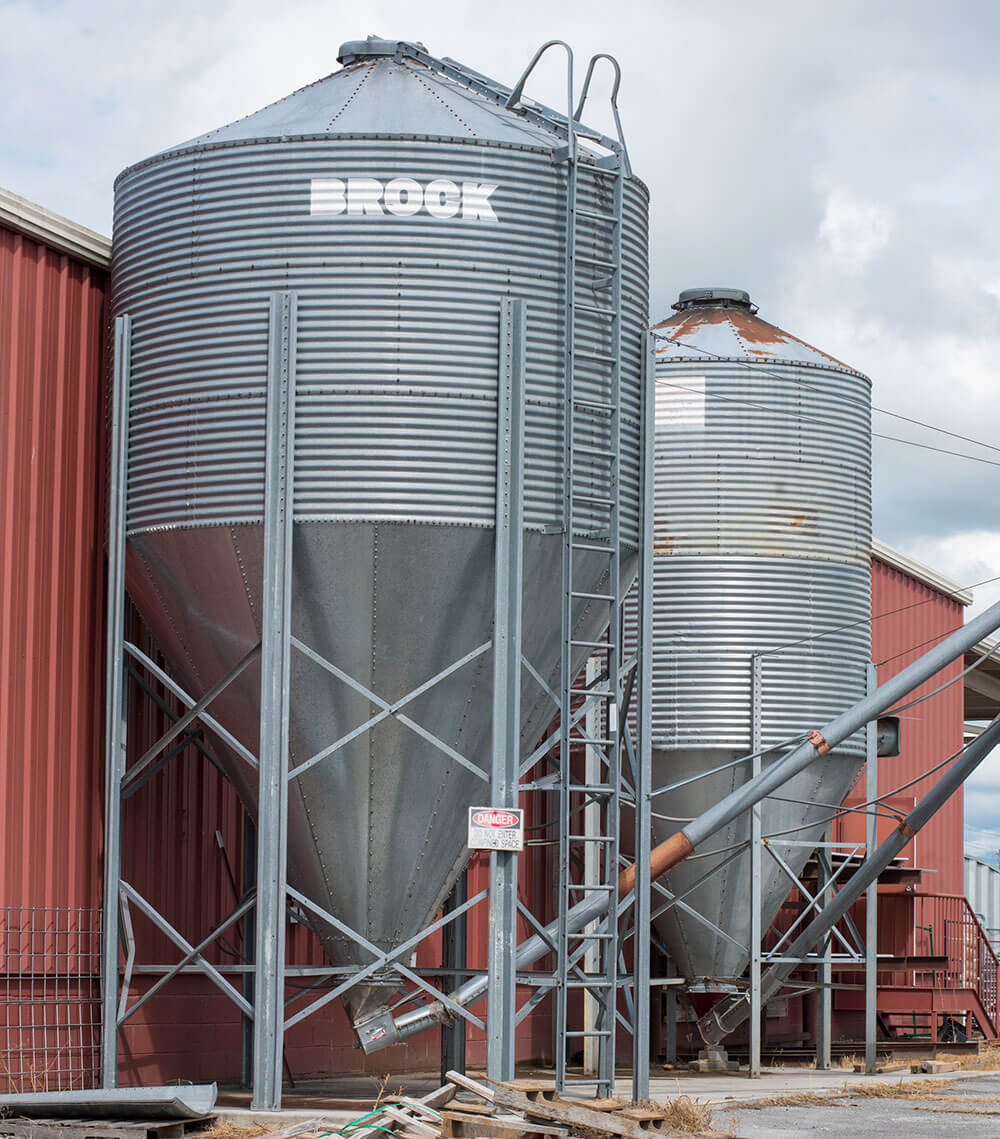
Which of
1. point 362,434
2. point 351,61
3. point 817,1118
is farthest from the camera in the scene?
point 351,61

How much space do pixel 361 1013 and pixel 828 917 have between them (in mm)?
7652

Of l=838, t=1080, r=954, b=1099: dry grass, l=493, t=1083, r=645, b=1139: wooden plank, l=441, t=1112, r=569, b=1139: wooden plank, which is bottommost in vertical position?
l=838, t=1080, r=954, b=1099: dry grass

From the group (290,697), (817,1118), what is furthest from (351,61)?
(817,1118)

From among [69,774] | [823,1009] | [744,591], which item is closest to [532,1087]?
[69,774]

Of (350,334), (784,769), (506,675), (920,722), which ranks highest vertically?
(350,334)

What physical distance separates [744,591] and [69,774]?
8.70m

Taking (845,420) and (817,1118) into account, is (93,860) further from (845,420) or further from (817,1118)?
(845,420)

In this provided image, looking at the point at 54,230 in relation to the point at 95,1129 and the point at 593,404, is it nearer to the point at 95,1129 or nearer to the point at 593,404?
the point at 593,404

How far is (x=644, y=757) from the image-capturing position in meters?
17.3

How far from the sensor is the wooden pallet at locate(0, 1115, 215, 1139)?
13.8m

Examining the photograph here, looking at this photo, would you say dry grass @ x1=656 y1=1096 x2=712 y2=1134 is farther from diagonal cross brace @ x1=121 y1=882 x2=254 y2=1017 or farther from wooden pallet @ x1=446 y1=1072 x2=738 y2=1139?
diagonal cross brace @ x1=121 y1=882 x2=254 y2=1017

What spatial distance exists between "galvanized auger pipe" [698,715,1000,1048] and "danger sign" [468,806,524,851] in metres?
7.63

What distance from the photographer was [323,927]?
1664 cm

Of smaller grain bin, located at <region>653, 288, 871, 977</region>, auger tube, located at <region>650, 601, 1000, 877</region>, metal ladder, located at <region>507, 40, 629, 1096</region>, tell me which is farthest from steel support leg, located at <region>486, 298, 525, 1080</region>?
smaller grain bin, located at <region>653, 288, 871, 977</region>
